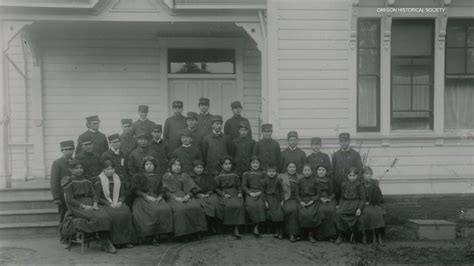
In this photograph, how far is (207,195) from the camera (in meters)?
8.85

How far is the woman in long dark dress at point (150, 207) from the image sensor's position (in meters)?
8.19

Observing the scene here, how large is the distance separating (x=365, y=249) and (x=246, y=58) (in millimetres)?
5340

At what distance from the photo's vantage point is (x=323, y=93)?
10023 millimetres

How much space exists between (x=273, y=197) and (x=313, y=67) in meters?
2.76

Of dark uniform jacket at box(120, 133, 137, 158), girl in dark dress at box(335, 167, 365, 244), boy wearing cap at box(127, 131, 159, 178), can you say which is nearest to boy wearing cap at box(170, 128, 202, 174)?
boy wearing cap at box(127, 131, 159, 178)

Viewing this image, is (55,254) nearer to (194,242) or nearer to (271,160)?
(194,242)

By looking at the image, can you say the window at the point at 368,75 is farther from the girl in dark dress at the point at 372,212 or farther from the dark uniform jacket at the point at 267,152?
the dark uniform jacket at the point at 267,152

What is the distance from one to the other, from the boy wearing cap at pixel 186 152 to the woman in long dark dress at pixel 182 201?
23cm

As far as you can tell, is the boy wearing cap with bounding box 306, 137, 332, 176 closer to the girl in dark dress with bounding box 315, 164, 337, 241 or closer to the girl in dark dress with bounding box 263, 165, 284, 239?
the girl in dark dress with bounding box 315, 164, 337, 241

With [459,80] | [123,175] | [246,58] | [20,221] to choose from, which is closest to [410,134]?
[459,80]

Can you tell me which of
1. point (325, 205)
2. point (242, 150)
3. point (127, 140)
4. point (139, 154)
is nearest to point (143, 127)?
point (127, 140)

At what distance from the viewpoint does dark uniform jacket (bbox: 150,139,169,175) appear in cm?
912

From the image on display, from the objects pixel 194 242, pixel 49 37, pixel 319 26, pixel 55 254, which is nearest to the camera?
pixel 55 254

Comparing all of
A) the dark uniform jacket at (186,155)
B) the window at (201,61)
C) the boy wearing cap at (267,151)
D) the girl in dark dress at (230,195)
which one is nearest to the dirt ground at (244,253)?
the girl in dark dress at (230,195)
